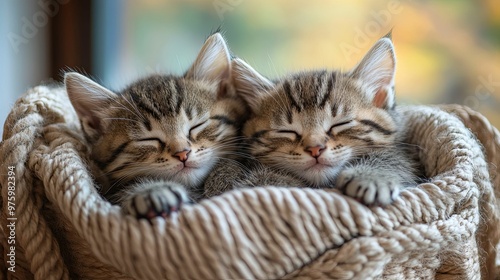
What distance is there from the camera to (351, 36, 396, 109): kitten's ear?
1.25 m

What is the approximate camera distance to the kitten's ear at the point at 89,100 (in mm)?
1262

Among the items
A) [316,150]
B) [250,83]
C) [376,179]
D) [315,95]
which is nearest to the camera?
[376,179]

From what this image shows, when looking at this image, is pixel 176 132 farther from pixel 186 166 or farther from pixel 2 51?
pixel 2 51

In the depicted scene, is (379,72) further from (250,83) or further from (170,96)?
(170,96)

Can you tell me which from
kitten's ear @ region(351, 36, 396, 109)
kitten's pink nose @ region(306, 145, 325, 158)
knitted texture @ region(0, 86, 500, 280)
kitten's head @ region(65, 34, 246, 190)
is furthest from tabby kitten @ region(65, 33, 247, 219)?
kitten's ear @ region(351, 36, 396, 109)

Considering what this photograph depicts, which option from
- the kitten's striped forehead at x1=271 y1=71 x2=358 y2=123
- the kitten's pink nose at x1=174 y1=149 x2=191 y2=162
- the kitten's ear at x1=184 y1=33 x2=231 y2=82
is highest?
the kitten's ear at x1=184 y1=33 x2=231 y2=82

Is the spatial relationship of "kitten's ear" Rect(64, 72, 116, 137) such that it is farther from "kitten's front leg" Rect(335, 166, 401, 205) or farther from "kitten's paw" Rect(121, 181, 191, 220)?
"kitten's front leg" Rect(335, 166, 401, 205)

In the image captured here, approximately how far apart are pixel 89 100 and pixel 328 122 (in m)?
0.66

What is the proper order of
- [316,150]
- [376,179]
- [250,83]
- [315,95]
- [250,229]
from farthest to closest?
[250,83], [315,95], [316,150], [376,179], [250,229]

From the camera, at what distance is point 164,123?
1190 mm

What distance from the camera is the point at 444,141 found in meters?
1.16

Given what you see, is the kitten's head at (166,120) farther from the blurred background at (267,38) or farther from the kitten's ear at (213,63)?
the blurred background at (267,38)

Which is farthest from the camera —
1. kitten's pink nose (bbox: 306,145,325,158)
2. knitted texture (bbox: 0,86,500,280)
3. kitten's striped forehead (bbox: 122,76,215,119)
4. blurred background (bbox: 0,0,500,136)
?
blurred background (bbox: 0,0,500,136)

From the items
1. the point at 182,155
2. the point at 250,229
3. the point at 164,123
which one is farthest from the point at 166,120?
the point at 250,229
